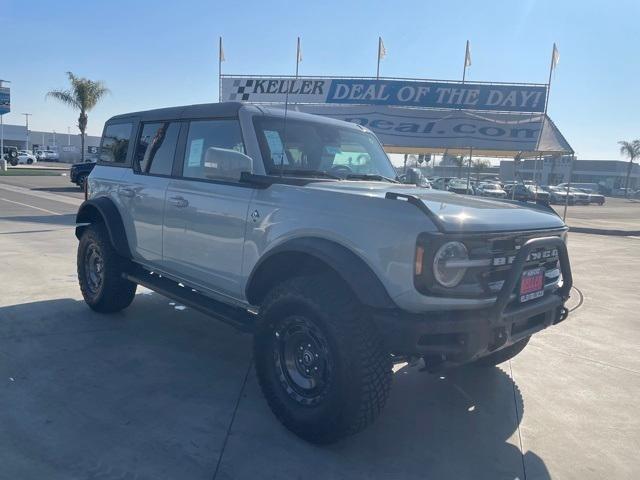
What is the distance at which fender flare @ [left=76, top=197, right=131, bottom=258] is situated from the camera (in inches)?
196

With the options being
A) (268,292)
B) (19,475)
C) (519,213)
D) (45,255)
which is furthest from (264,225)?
(45,255)

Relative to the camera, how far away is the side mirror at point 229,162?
Answer: 11.3ft

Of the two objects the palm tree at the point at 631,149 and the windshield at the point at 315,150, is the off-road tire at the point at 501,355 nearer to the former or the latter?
the windshield at the point at 315,150

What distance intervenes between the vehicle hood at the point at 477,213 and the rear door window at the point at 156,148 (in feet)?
5.52

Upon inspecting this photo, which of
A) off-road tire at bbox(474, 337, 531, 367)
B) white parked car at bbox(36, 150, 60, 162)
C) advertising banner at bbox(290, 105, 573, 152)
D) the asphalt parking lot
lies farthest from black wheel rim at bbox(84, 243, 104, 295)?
white parked car at bbox(36, 150, 60, 162)

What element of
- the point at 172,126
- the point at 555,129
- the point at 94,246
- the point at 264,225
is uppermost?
the point at 555,129

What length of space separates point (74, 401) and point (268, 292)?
59.3 inches

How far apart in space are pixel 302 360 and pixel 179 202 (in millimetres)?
1804

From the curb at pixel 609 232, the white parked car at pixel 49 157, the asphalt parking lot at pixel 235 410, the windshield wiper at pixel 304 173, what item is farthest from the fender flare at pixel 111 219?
the white parked car at pixel 49 157

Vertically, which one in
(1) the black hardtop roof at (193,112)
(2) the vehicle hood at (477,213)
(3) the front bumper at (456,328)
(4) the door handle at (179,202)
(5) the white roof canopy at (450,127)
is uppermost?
(5) the white roof canopy at (450,127)

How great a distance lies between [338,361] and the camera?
2877 mm

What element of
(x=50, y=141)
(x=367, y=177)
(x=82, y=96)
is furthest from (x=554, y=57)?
(x=50, y=141)

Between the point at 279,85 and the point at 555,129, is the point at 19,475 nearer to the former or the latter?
the point at 279,85

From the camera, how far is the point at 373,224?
2889 millimetres
